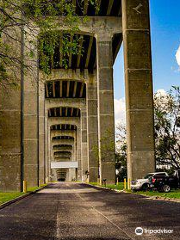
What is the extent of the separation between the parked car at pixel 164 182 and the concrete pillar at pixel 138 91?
3.75 m

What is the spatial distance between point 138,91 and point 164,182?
289 inches

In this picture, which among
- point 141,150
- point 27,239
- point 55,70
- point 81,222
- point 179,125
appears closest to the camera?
point 27,239

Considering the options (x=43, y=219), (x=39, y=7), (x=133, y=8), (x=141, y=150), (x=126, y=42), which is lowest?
(x=43, y=219)

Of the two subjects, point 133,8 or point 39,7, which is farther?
point 133,8

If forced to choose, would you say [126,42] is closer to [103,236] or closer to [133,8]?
[133,8]

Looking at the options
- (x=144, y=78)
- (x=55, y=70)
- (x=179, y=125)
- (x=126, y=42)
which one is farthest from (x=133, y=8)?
(x=55, y=70)

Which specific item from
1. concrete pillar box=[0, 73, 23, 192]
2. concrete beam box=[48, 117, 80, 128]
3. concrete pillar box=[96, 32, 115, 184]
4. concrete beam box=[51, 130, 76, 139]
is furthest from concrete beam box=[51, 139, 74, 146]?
concrete pillar box=[0, 73, 23, 192]

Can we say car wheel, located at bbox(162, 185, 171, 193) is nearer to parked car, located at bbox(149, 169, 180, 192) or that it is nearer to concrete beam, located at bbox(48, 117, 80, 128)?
parked car, located at bbox(149, 169, 180, 192)

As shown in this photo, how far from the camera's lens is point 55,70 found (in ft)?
198

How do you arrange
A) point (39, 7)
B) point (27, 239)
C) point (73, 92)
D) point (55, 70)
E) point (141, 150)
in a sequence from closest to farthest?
point (27, 239), point (39, 7), point (141, 150), point (55, 70), point (73, 92)

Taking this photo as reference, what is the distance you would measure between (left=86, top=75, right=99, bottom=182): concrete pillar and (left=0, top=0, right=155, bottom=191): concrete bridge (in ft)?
0.27

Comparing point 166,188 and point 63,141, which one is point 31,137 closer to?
point 166,188

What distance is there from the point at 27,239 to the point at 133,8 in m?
25.5

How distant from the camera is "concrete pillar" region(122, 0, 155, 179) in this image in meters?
29.1
